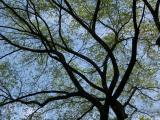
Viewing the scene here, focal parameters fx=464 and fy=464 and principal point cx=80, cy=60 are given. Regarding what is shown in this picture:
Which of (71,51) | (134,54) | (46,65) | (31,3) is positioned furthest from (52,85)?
(134,54)

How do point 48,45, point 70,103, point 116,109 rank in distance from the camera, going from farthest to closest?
point 70,103 → point 48,45 → point 116,109

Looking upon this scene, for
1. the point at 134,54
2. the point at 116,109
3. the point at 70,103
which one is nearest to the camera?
the point at 134,54

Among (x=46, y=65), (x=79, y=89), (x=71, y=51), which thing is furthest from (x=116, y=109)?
(x=46, y=65)

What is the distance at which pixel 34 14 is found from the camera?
63.4 feet

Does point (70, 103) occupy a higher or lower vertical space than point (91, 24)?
lower

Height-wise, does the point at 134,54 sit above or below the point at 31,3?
below

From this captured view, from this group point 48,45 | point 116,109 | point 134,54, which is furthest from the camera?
point 48,45

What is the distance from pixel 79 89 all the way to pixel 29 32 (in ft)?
10.8

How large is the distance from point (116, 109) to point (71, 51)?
3.30 meters

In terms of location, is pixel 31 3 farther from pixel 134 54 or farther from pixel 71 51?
pixel 134 54

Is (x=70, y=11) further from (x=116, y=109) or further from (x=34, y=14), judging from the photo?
(x=116, y=109)

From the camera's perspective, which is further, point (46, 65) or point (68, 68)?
point (46, 65)

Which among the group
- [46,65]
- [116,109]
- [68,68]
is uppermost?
[46,65]

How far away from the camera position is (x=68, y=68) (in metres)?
18.3
